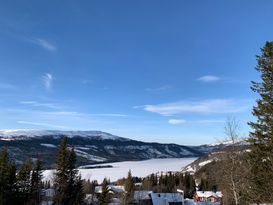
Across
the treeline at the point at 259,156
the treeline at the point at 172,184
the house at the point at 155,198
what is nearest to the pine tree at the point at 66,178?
the treeline at the point at 259,156

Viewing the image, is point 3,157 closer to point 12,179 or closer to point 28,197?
point 12,179

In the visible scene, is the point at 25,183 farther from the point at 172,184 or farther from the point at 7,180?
the point at 172,184

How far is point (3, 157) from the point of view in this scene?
3469 centimetres

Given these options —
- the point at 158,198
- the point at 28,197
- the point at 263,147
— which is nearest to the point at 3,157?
the point at 28,197

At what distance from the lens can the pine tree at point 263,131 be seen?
58.9 feet

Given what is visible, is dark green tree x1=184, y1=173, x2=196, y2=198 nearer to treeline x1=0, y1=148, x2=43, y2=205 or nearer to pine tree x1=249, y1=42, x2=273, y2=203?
treeline x1=0, y1=148, x2=43, y2=205

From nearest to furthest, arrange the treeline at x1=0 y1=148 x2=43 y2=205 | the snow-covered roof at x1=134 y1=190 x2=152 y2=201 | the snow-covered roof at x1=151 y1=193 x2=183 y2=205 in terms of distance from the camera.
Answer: the treeline at x1=0 y1=148 x2=43 y2=205
the snow-covered roof at x1=134 y1=190 x2=152 y2=201
the snow-covered roof at x1=151 y1=193 x2=183 y2=205

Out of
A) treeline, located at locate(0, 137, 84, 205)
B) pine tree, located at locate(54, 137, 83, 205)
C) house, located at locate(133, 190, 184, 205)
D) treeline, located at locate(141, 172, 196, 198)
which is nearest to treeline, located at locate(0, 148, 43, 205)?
treeline, located at locate(0, 137, 84, 205)

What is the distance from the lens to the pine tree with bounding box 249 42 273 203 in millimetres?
17938

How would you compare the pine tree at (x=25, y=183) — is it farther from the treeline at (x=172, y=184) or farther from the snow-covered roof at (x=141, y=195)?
the treeline at (x=172, y=184)

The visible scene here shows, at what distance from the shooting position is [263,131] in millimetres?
18828

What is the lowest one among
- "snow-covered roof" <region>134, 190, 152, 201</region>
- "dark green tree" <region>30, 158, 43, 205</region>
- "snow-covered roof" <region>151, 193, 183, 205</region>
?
"snow-covered roof" <region>151, 193, 183, 205</region>

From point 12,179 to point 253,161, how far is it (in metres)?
29.5

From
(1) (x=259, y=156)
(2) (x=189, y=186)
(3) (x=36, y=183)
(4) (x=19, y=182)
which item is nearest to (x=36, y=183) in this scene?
(3) (x=36, y=183)
